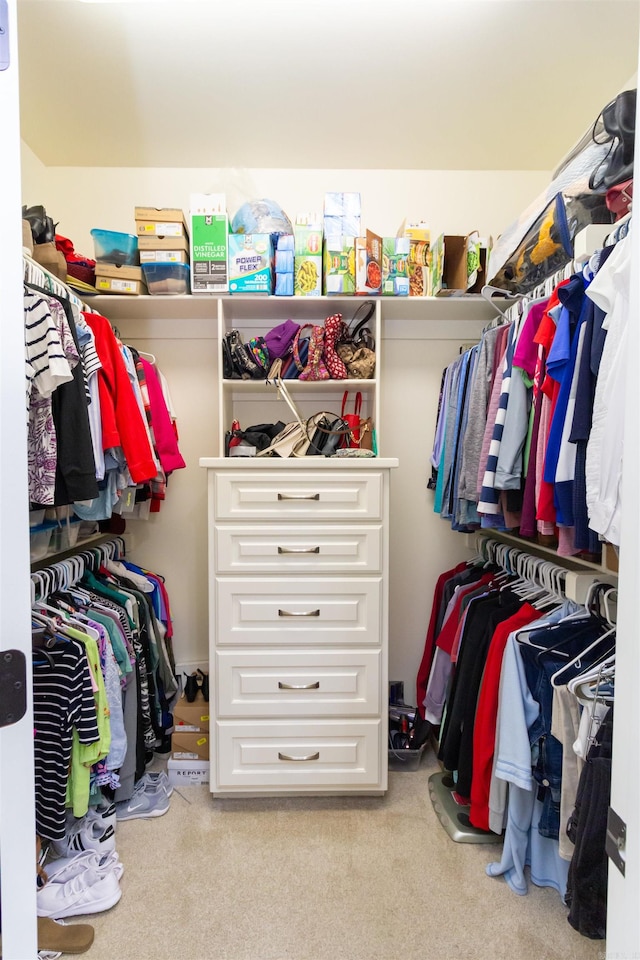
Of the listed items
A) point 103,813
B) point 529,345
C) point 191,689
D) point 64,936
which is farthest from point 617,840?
point 191,689

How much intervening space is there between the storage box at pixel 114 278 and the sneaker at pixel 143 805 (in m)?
2.13

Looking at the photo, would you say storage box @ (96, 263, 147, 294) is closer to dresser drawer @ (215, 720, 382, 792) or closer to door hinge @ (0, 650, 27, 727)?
dresser drawer @ (215, 720, 382, 792)

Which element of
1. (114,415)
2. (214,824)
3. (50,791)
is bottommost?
(214,824)

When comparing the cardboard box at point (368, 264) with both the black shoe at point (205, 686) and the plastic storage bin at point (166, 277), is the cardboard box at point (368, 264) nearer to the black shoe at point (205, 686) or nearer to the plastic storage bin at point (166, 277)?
the plastic storage bin at point (166, 277)

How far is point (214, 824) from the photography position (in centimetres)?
201

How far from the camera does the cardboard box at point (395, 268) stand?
235 cm

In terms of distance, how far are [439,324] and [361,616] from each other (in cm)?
159

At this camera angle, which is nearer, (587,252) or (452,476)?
(587,252)

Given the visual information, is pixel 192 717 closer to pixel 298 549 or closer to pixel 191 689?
pixel 191 689

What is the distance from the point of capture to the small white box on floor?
2252 millimetres

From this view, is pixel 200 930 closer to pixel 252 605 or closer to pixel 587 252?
pixel 252 605

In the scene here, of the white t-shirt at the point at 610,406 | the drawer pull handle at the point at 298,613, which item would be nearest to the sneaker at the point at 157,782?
the drawer pull handle at the point at 298,613

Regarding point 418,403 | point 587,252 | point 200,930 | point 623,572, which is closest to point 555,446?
point 587,252

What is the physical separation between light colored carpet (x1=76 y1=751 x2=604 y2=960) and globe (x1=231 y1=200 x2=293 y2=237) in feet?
7.95
